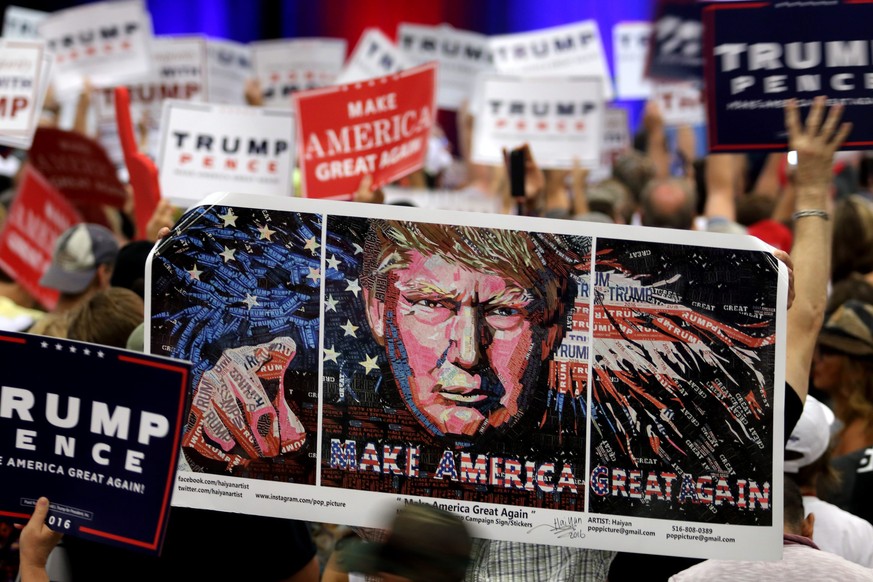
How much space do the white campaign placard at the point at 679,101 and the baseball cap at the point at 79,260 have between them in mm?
5802

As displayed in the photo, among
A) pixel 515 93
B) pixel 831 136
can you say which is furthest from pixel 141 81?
pixel 831 136

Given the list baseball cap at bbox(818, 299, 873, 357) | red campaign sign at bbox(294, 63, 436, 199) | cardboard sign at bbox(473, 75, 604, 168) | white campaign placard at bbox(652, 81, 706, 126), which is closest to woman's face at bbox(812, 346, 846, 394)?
baseball cap at bbox(818, 299, 873, 357)

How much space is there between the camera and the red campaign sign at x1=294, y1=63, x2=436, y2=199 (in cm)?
535

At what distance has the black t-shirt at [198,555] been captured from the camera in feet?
9.23

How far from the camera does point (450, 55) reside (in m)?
9.80

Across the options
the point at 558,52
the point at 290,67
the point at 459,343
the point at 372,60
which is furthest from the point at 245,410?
the point at 558,52

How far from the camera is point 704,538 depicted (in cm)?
252

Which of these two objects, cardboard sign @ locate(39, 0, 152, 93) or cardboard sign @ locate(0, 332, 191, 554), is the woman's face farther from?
cardboard sign @ locate(39, 0, 152, 93)

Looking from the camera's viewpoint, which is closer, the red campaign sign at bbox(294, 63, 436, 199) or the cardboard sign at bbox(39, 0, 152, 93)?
the red campaign sign at bbox(294, 63, 436, 199)

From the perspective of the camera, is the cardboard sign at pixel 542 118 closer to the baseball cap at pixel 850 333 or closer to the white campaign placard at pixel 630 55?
the white campaign placard at pixel 630 55

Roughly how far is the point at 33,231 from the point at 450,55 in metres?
4.80

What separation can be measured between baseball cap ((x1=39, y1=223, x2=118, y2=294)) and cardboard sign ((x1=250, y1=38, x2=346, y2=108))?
4.59 meters

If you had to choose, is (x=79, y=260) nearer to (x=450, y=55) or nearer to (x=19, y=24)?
(x=450, y=55)
